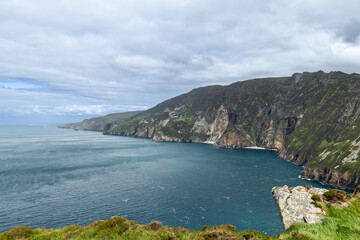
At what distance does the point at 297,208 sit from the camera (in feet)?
96.9

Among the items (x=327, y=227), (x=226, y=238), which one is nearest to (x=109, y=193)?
(x=226, y=238)

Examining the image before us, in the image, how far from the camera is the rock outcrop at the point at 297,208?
2670 centimetres

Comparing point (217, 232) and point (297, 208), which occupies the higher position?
point (297, 208)

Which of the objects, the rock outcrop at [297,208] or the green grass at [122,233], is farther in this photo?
the green grass at [122,233]

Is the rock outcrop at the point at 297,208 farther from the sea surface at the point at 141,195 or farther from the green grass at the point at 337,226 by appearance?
the sea surface at the point at 141,195

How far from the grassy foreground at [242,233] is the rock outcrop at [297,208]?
3.46ft

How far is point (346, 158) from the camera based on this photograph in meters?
136

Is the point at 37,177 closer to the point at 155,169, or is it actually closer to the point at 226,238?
the point at 155,169

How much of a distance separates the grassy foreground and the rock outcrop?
1.06 meters

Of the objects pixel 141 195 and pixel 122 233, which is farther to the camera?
pixel 141 195

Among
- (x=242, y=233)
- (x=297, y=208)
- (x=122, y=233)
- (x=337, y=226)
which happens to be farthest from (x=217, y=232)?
(x=337, y=226)

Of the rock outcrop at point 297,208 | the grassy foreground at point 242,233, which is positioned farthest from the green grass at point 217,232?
the rock outcrop at point 297,208

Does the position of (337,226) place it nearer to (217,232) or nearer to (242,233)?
(242,233)

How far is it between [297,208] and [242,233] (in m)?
8.69
